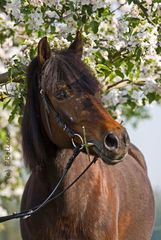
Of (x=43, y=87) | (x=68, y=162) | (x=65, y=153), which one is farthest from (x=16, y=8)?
(x=68, y=162)

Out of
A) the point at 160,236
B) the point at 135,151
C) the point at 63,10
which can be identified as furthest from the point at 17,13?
the point at 160,236

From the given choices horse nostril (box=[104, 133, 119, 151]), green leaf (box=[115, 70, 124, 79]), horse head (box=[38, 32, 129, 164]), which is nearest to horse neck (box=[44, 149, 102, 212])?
horse head (box=[38, 32, 129, 164])

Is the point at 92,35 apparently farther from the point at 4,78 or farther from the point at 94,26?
the point at 4,78

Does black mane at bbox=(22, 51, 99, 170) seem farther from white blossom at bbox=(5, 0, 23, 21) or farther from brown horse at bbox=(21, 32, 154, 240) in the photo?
white blossom at bbox=(5, 0, 23, 21)

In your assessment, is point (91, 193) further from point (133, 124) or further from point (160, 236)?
point (133, 124)

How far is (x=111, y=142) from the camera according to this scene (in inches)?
186

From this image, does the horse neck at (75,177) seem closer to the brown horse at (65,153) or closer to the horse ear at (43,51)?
the brown horse at (65,153)

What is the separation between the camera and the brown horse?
5027mm

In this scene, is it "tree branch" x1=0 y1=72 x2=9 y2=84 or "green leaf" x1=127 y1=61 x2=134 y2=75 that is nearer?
"tree branch" x1=0 y1=72 x2=9 y2=84

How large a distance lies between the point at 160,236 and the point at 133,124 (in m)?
2.17

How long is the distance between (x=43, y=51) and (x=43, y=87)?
0.25m

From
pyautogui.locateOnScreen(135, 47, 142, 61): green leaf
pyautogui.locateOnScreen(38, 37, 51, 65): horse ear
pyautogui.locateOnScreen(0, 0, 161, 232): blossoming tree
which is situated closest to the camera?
pyautogui.locateOnScreen(38, 37, 51, 65): horse ear

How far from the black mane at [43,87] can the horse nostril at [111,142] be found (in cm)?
42

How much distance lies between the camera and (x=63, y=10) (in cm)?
698
